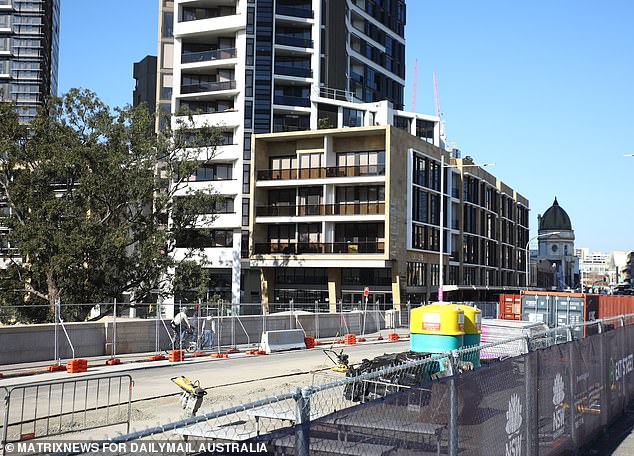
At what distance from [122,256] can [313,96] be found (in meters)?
34.1

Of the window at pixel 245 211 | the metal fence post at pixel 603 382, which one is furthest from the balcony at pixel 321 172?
the metal fence post at pixel 603 382

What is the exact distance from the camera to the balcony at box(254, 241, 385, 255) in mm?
60219

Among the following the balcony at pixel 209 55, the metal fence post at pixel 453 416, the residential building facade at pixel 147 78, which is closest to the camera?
the metal fence post at pixel 453 416

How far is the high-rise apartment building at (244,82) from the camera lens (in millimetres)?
67325

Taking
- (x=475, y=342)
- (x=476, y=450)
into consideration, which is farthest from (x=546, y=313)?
(x=476, y=450)

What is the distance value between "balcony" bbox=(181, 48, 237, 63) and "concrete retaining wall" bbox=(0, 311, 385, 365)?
35.9 m

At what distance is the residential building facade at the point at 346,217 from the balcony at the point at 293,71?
334 inches

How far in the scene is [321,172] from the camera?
2458 inches

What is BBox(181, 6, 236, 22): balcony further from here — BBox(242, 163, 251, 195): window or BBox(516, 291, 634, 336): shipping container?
BBox(516, 291, 634, 336): shipping container

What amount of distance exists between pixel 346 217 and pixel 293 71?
58.6 feet

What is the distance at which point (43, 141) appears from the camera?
42625 millimetres

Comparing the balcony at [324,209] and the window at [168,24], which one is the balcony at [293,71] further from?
the balcony at [324,209]

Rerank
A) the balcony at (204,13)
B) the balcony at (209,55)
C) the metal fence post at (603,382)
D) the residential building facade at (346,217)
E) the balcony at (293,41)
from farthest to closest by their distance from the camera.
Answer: the balcony at (204,13)
the balcony at (293,41)
the balcony at (209,55)
the residential building facade at (346,217)
the metal fence post at (603,382)

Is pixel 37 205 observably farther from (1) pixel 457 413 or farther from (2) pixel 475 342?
(1) pixel 457 413
